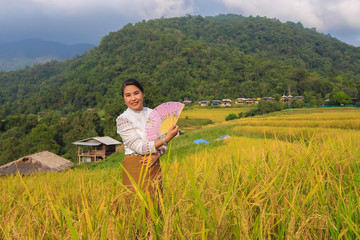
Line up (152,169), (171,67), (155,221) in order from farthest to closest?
(171,67) → (152,169) → (155,221)

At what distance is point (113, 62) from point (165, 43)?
87.3ft

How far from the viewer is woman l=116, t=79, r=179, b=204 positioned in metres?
1.84

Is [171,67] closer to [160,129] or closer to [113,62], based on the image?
[113,62]

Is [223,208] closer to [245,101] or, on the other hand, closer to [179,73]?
[245,101]

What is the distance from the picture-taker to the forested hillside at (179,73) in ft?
202

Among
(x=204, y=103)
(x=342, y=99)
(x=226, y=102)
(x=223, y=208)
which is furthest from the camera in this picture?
(x=204, y=103)

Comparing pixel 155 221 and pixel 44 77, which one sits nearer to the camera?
pixel 155 221

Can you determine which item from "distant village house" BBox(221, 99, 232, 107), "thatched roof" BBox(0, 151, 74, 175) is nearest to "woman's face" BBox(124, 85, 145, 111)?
"thatched roof" BBox(0, 151, 74, 175)

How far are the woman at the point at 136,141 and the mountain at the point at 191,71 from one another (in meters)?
35.9

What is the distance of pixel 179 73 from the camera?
81.9 meters

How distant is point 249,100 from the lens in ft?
211

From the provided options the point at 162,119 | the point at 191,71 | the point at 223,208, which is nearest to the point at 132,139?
the point at 162,119

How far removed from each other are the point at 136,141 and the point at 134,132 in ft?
0.32

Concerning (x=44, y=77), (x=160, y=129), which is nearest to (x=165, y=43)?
(x=44, y=77)
